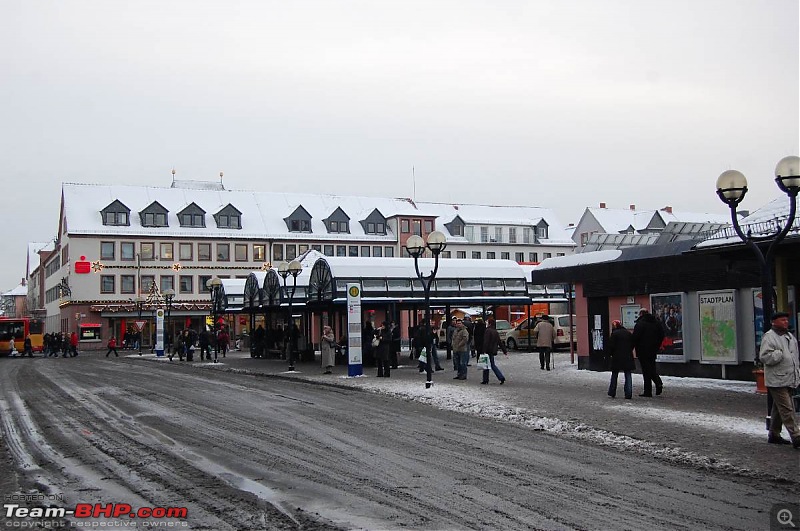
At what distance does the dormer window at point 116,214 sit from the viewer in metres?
73.7

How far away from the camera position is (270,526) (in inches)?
279

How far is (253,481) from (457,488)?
2307mm

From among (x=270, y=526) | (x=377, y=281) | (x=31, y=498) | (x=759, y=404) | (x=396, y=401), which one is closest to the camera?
(x=270, y=526)

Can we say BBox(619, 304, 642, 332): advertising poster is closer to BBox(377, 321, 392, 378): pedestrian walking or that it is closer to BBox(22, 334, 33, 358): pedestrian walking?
BBox(377, 321, 392, 378): pedestrian walking

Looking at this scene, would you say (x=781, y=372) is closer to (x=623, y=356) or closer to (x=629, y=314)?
(x=623, y=356)

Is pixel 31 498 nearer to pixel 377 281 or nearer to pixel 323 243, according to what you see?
pixel 377 281

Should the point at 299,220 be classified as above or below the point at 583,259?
above

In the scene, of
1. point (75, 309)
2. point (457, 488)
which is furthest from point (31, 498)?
point (75, 309)

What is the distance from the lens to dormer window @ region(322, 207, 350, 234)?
82.4 meters

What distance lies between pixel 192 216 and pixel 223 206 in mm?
3454

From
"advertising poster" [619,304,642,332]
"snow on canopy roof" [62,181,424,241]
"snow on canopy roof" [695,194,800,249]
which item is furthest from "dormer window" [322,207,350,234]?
"snow on canopy roof" [695,194,800,249]

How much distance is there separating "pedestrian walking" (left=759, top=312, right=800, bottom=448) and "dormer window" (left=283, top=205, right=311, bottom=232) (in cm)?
7095

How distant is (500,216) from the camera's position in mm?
91500

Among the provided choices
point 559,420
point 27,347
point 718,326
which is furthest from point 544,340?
point 27,347
